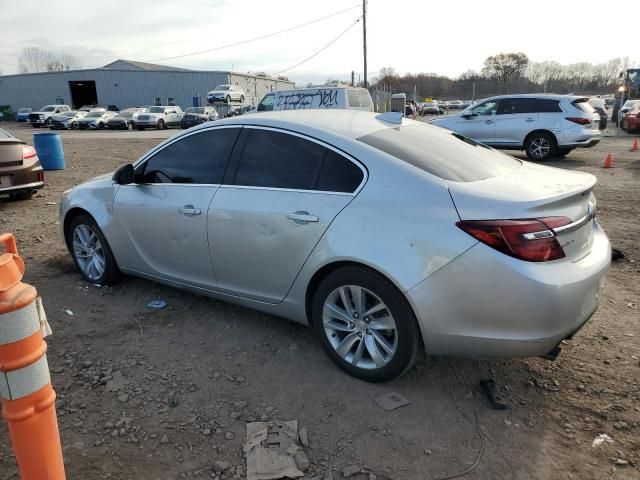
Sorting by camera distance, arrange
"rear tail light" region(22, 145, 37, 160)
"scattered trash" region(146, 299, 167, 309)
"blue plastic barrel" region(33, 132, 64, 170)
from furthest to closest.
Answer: "blue plastic barrel" region(33, 132, 64, 170) < "rear tail light" region(22, 145, 37, 160) < "scattered trash" region(146, 299, 167, 309)

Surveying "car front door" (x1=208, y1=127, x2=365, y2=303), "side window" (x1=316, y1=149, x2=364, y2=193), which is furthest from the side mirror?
"side window" (x1=316, y1=149, x2=364, y2=193)

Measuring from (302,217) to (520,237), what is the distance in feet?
4.18

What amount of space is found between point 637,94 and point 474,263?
1330 inches

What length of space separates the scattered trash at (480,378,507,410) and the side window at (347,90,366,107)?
15.5 m

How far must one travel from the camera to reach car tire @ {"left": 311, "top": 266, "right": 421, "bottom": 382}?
2.81m

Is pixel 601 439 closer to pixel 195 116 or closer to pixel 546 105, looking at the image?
pixel 546 105

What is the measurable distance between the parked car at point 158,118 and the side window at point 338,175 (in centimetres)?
3444

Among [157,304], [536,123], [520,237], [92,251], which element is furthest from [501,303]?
[536,123]

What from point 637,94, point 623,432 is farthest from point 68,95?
point 623,432

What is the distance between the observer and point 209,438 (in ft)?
8.68

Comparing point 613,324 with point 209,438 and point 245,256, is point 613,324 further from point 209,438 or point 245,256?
point 209,438

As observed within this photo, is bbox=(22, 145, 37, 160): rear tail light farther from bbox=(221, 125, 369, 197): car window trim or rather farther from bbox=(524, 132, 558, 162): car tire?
bbox=(524, 132, 558, 162): car tire

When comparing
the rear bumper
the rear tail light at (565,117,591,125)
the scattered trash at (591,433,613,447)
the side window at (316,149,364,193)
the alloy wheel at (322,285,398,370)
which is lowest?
the scattered trash at (591,433,613,447)

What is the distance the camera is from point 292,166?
131 inches
